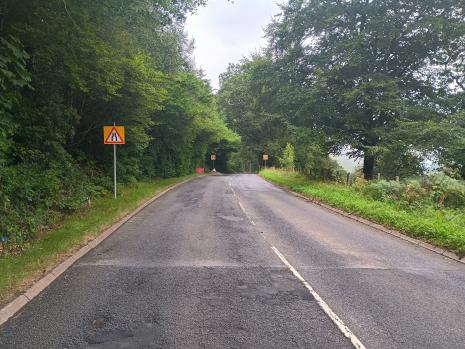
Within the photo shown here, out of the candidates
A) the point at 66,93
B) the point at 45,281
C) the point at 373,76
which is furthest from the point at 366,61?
the point at 45,281

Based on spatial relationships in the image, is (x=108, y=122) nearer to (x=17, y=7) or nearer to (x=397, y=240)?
(x=17, y=7)

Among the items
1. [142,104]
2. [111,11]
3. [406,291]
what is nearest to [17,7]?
[111,11]

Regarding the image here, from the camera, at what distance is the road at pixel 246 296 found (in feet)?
15.1

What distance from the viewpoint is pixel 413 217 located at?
12.4 m

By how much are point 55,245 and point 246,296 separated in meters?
4.51

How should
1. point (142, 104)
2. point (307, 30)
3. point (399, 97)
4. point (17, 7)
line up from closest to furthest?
1. point (17, 7)
2. point (142, 104)
3. point (399, 97)
4. point (307, 30)

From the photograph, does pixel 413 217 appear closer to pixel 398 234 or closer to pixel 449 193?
pixel 398 234

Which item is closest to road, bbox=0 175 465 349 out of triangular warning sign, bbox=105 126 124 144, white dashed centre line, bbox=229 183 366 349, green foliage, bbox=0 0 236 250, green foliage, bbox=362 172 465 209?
white dashed centre line, bbox=229 183 366 349

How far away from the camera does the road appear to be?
4594 mm

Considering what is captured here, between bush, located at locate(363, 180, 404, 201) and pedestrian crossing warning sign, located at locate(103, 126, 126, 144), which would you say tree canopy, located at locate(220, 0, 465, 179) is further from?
pedestrian crossing warning sign, located at locate(103, 126, 126, 144)

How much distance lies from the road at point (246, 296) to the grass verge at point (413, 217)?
2.49 ft

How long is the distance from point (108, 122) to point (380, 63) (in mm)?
16733

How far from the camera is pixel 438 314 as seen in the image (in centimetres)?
544

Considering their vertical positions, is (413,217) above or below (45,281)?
above
